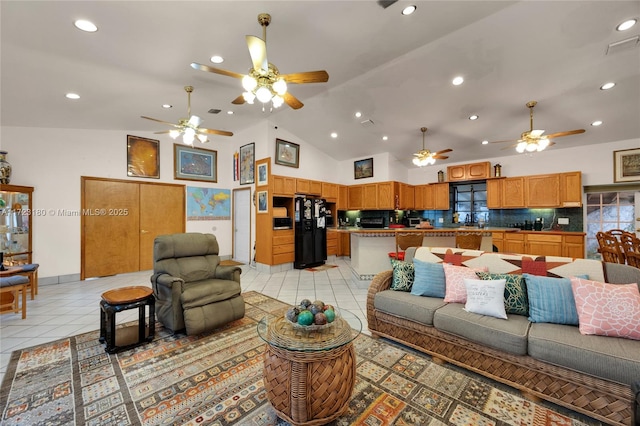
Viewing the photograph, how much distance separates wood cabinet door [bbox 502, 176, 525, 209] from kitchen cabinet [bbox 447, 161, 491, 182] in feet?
1.55

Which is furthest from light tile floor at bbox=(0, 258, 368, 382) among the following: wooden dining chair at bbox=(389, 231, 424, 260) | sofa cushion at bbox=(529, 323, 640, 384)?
sofa cushion at bbox=(529, 323, 640, 384)

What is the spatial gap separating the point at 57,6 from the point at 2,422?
123 inches

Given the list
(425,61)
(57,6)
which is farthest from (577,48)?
(57,6)

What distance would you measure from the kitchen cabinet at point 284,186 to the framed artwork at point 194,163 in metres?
1.99

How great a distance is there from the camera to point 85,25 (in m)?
2.42

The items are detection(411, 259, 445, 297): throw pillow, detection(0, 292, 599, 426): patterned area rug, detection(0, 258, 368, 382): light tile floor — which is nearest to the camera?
detection(0, 292, 599, 426): patterned area rug

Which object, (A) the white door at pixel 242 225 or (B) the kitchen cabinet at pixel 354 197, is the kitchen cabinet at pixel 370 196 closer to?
(B) the kitchen cabinet at pixel 354 197

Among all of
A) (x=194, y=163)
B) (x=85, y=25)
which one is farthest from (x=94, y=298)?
(x=85, y=25)

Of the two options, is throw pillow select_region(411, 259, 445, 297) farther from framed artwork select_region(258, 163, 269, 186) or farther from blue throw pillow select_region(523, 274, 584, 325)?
framed artwork select_region(258, 163, 269, 186)

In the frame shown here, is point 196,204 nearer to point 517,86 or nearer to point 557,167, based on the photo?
point 517,86

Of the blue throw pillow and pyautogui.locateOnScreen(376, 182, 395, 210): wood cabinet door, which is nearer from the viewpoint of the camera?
the blue throw pillow

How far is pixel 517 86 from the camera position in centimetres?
399

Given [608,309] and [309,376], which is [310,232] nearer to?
[309,376]

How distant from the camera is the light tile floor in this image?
9.36ft
